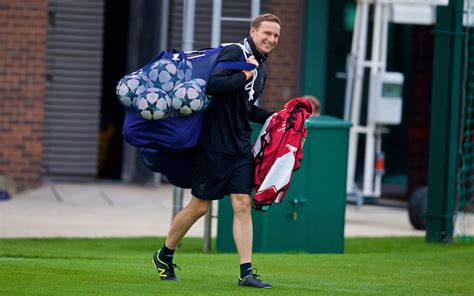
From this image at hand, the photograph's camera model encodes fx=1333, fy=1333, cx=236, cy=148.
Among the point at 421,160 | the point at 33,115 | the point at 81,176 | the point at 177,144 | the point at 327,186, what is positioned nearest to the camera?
the point at 177,144

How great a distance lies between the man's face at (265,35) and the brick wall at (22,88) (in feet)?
26.4

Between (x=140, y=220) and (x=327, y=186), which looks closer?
(x=327, y=186)

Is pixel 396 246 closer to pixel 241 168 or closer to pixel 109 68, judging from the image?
pixel 241 168

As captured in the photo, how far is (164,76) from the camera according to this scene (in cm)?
811

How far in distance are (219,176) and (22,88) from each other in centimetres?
825

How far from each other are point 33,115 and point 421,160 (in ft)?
18.1

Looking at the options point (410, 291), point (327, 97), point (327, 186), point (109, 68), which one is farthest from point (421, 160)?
point (410, 291)

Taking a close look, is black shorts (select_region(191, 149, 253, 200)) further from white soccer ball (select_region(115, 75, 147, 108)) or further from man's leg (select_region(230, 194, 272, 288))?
white soccer ball (select_region(115, 75, 147, 108))

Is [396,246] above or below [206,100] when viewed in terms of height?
below

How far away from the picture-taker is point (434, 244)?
13039 millimetres

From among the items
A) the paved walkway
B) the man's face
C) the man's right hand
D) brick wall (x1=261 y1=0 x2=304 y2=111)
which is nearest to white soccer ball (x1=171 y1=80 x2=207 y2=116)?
the man's right hand

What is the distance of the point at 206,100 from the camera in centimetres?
815

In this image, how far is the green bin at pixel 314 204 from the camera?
38.2ft

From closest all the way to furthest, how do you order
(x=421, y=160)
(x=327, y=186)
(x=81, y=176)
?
1. (x=327, y=186)
2. (x=81, y=176)
3. (x=421, y=160)
